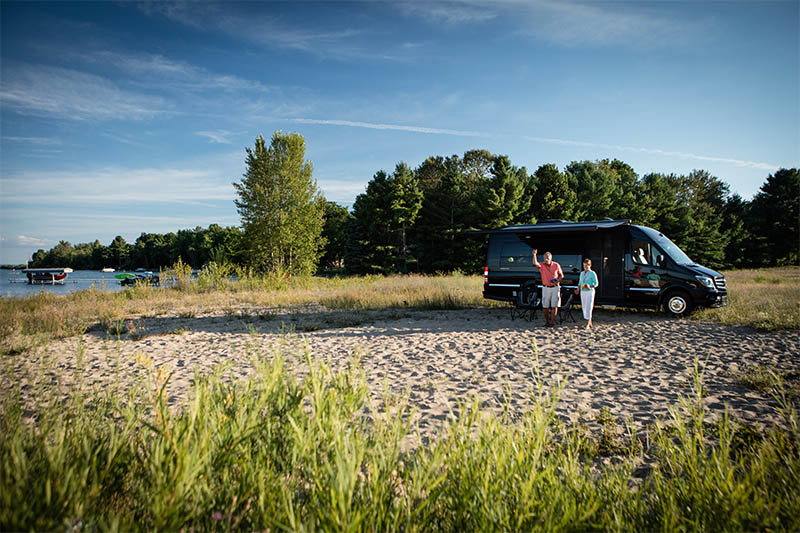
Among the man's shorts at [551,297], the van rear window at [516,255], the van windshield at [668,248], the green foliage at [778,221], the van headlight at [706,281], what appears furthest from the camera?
the green foliage at [778,221]

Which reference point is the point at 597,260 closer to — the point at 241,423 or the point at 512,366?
the point at 512,366

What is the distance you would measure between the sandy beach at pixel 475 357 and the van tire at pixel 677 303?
1.18ft

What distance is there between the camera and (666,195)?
46.8m

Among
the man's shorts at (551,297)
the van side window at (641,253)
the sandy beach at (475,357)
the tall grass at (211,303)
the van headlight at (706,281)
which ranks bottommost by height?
the sandy beach at (475,357)

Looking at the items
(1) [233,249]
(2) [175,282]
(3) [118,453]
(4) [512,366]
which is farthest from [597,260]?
(1) [233,249]

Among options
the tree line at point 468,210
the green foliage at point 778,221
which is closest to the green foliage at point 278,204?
the tree line at point 468,210

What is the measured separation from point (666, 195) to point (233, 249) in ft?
169

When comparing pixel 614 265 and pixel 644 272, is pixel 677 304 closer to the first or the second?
pixel 644 272

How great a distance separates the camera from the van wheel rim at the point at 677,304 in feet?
33.0

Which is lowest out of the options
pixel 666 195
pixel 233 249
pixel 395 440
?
pixel 395 440

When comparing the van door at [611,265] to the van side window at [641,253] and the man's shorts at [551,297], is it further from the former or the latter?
the man's shorts at [551,297]

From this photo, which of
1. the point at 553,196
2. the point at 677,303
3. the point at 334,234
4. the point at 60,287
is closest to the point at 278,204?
the point at 60,287

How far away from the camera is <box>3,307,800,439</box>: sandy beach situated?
4383 mm

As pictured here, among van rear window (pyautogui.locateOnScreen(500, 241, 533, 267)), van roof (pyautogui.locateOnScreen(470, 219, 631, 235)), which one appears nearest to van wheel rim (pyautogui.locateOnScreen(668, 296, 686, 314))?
van roof (pyautogui.locateOnScreen(470, 219, 631, 235))
